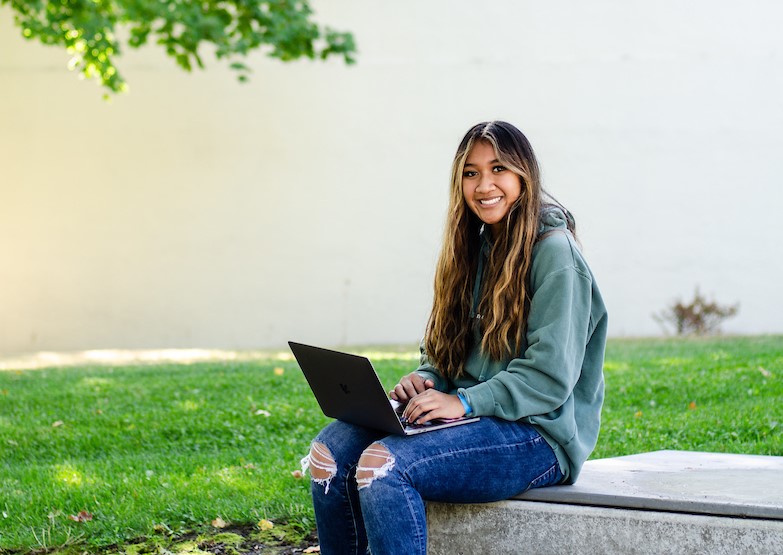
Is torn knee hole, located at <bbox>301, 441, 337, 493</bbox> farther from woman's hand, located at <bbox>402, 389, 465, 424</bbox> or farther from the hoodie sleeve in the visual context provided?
the hoodie sleeve

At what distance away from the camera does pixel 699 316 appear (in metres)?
11.9

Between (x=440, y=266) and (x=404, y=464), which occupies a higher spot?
(x=440, y=266)

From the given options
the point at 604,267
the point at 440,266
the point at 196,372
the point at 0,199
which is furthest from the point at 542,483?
the point at 0,199

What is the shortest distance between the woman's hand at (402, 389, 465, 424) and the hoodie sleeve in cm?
4

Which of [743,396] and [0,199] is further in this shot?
[0,199]

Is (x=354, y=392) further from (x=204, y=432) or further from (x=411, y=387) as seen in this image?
(x=204, y=432)

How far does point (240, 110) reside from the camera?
12836 millimetres

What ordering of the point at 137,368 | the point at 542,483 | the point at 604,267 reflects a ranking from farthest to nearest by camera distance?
the point at 604,267 < the point at 137,368 < the point at 542,483

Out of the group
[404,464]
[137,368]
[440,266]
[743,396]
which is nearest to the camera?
[404,464]

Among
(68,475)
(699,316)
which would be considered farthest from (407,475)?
(699,316)

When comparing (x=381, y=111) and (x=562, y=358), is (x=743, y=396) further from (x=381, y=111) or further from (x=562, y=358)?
(x=381, y=111)

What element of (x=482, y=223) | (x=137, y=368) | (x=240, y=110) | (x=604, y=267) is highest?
(x=240, y=110)

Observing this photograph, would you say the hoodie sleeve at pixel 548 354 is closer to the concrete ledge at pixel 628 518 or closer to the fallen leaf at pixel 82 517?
the concrete ledge at pixel 628 518

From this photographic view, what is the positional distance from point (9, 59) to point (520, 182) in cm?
1144
